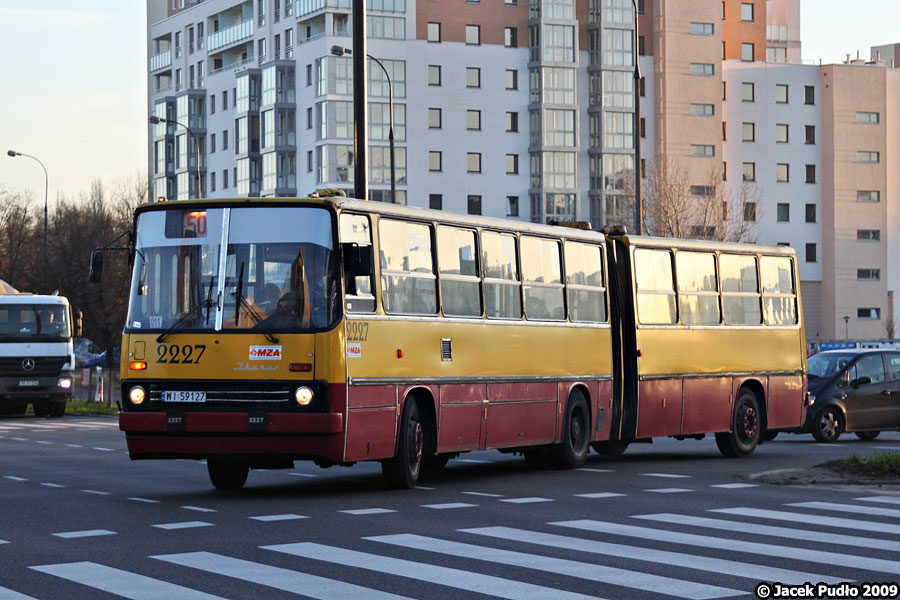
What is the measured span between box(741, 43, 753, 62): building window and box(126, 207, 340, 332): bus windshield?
9709 cm

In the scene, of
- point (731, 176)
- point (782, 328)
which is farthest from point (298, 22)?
point (782, 328)

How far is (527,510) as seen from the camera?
1464cm

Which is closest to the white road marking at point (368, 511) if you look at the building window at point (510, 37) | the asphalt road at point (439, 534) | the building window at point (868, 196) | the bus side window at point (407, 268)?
the asphalt road at point (439, 534)

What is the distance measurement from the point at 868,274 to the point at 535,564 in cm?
10379

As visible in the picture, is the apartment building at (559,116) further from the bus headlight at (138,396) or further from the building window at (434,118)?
the bus headlight at (138,396)

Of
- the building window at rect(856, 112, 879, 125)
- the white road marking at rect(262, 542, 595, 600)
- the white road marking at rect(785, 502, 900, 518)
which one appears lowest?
the white road marking at rect(785, 502, 900, 518)

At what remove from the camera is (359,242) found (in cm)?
1647

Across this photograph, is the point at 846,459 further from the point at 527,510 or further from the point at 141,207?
the point at 141,207

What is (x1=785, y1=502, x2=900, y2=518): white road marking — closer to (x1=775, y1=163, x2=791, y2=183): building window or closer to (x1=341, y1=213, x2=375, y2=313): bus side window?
(x1=341, y1=213, x2=375, y2=313): bus side window

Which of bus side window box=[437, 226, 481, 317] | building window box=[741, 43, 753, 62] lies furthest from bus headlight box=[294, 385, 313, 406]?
building window box=[741, 43, 753, 62]

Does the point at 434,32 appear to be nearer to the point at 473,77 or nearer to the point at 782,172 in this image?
the point at 473,77

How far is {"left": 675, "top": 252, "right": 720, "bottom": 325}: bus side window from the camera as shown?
74.3 ft

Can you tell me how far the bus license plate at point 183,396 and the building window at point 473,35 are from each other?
280ft

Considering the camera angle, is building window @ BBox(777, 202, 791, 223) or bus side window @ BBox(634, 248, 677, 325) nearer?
bus side window @ BBox(634, 248, 677, 325)
